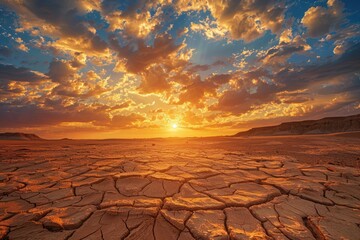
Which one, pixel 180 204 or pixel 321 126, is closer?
pixel 180 204

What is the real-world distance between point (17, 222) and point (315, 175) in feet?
15.2

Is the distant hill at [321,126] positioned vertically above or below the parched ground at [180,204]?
above

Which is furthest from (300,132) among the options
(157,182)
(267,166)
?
(157,182)

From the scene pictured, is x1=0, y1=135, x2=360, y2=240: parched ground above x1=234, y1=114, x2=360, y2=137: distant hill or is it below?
below

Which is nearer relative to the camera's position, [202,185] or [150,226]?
[150,226]

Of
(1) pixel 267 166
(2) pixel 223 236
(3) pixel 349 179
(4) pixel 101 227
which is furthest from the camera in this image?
(1) pixel 267 166

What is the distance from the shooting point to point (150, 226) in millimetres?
1986

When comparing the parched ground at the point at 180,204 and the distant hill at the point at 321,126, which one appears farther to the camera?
the distant hill at the point at 321,126

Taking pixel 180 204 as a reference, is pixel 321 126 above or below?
above

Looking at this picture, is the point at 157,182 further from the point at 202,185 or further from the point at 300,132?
the point at 300,132

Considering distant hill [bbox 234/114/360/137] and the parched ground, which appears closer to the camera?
the parched ground

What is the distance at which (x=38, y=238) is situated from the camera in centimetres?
184

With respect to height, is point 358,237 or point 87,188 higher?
point 87,188

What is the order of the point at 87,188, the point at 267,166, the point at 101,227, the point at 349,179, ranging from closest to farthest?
1. the point at 101,227
2. the point at 87,188
3. the point at 349,179
4. the point at 267,166
